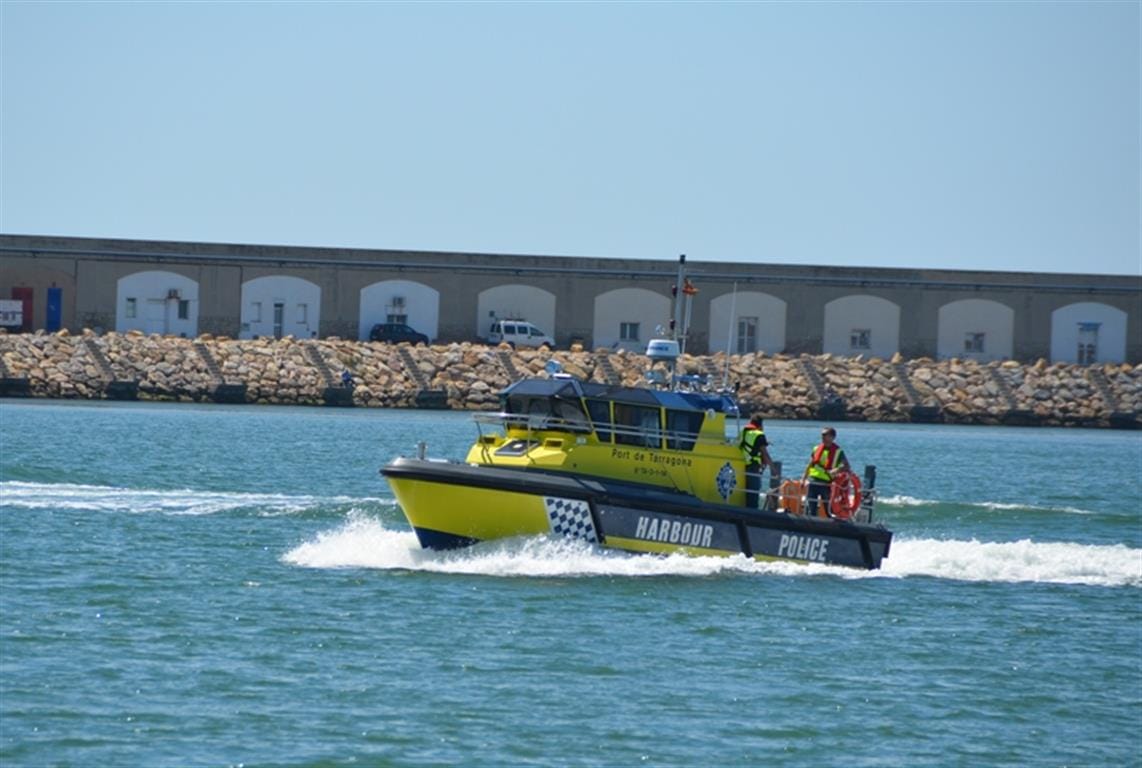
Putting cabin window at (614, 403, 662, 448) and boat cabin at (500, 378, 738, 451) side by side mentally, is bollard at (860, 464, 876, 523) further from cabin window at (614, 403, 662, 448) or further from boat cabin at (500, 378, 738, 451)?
cabin window at (614, 403, 662, 448)

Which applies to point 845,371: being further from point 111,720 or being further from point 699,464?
point 111,720

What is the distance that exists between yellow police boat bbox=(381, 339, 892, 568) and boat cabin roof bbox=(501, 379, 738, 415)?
0.02 m

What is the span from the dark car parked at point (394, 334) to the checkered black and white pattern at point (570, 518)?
46.7 metres

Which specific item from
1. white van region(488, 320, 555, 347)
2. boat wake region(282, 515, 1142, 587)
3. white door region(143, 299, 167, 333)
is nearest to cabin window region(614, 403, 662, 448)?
boat wake region(282, 515, 1142, 587)

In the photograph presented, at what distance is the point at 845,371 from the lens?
69.1 metres

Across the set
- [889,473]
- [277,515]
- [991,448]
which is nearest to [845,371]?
[991,448]

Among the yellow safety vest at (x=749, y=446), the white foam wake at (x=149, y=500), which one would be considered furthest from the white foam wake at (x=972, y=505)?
the yellow safety vest at (x=749, y=446)

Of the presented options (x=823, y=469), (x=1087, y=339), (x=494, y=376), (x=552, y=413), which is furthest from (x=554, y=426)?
(x=1087, y=339)

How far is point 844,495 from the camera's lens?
2462 cm

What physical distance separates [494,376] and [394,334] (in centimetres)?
602

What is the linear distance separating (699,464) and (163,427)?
2866cm

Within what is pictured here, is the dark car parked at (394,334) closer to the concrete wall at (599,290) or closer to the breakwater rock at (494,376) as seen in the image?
the concrete wall at (599,290)

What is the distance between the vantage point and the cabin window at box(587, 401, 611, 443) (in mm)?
23422

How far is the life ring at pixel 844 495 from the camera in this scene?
2453cm
